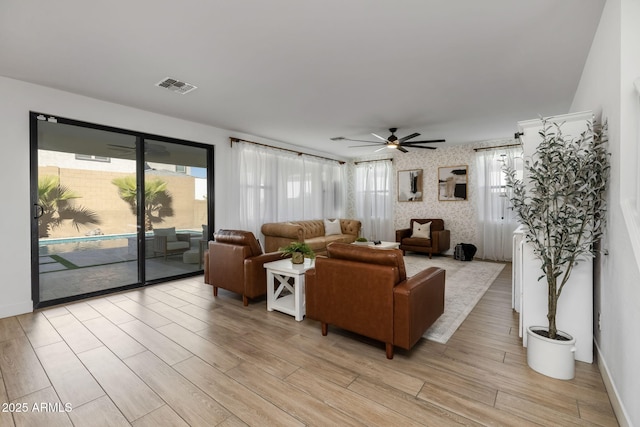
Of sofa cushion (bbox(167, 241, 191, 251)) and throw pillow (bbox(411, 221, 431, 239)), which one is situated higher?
throw pillow (bbox(411, 221, 431, 239))

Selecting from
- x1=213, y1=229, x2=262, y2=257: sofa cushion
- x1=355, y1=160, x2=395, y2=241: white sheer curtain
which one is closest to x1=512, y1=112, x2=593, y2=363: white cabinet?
x1=213, y1=229, x2=262, y2=257: sofa cushion

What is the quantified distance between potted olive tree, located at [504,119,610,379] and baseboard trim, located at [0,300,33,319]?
5069mm

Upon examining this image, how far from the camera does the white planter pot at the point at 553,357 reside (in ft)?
6.67

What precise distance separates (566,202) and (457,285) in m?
2.58

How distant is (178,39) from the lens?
7.91ft

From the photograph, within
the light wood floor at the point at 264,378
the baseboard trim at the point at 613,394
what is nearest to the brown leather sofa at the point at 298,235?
the light wood floor at the point at 264,378

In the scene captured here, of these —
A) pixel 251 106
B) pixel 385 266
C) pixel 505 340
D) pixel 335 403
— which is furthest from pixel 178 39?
pixel 505 340

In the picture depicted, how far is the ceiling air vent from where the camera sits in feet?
10.6

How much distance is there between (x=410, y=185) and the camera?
24.3ft

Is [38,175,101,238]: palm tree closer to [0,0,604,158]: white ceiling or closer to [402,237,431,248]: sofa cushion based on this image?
[0,0,604,158]: white ceiling

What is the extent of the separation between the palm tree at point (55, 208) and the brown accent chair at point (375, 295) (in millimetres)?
3323

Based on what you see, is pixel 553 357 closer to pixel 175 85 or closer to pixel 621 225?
pixel 621 225

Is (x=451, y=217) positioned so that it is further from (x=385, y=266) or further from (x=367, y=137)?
(x=385, y=266)

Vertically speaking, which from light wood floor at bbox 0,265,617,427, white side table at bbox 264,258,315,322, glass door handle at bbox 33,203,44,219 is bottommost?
light wood floor at bbox 0,265,617,427
